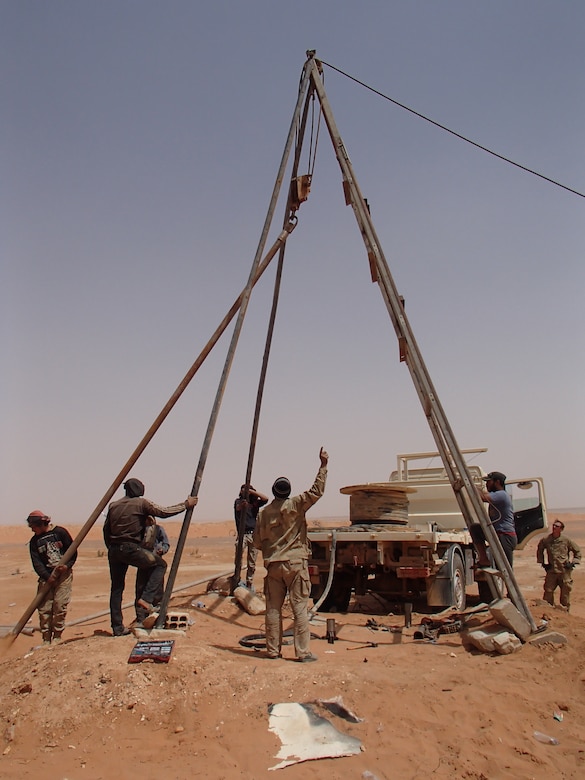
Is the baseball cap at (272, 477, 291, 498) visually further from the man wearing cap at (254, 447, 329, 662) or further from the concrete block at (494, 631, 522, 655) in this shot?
the concrete block at (494, 631, 522, 655)

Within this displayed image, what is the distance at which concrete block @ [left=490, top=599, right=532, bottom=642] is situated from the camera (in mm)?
6719

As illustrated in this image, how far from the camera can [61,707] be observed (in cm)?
484

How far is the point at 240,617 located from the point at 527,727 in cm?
542

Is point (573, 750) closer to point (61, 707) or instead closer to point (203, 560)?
point (61, 707)

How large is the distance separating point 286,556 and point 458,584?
3.86m

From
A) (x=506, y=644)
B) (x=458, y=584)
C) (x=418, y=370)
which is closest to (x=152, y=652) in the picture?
(x=506, y=644)

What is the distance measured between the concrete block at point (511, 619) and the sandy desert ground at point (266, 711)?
22 cm

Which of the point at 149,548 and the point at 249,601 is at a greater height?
the point at 149,548

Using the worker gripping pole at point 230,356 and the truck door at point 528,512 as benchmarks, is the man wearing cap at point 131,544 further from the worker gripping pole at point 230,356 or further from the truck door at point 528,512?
the truck door at point 528,512

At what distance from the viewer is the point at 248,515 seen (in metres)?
10.6

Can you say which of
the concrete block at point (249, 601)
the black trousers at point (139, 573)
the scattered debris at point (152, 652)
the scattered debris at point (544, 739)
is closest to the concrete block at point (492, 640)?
the scattered debris at point (544, 739)

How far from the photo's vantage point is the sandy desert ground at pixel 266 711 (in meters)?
4.14

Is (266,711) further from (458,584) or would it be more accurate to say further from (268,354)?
(268,354)

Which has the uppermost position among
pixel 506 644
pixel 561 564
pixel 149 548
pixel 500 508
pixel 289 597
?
pixel 500 508
